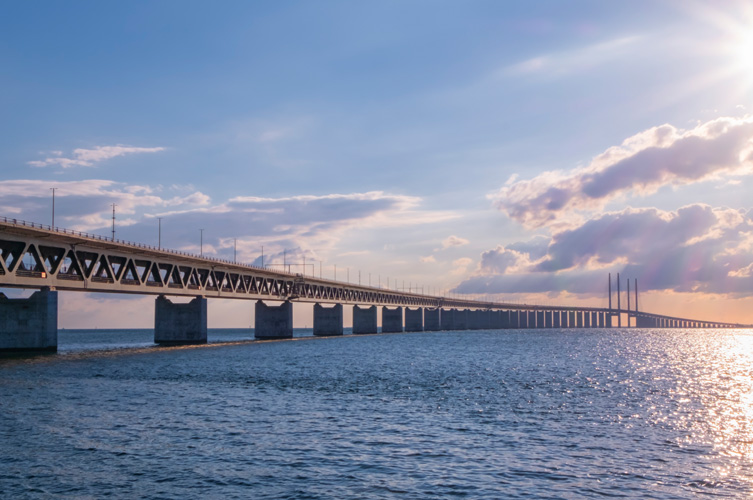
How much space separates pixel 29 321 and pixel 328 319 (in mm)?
114438

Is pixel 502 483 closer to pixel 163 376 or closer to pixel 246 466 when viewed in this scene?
pixel 246 466

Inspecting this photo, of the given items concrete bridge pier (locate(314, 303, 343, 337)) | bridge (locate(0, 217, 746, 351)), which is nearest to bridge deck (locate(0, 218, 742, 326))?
bridge (locate(0, 217, 746, 351))

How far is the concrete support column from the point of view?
147375 millimetres

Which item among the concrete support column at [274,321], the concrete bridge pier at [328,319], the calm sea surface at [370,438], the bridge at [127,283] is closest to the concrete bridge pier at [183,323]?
the bridge at [127,283]

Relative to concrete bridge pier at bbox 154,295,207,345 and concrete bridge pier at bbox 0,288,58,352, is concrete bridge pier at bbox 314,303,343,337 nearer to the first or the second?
concrete bridge pier at bbox 154,295,207,345

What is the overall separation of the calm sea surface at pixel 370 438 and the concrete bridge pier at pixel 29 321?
22074 millimetres

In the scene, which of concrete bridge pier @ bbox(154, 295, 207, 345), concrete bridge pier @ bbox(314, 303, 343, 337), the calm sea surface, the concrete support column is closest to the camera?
the calm sea surface

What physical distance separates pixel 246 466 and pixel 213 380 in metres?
30.8

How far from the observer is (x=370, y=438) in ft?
91.4

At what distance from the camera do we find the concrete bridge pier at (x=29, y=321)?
2807 inches

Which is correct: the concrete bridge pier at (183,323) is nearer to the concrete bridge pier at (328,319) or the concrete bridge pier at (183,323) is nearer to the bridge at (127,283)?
the bridge at (127,283)

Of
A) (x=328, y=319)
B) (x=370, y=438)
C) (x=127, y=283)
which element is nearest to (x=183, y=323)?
(x=127, y=283)

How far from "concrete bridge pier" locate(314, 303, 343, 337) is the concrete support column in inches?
1391

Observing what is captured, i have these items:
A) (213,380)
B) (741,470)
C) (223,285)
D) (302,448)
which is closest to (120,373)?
(213,380)
